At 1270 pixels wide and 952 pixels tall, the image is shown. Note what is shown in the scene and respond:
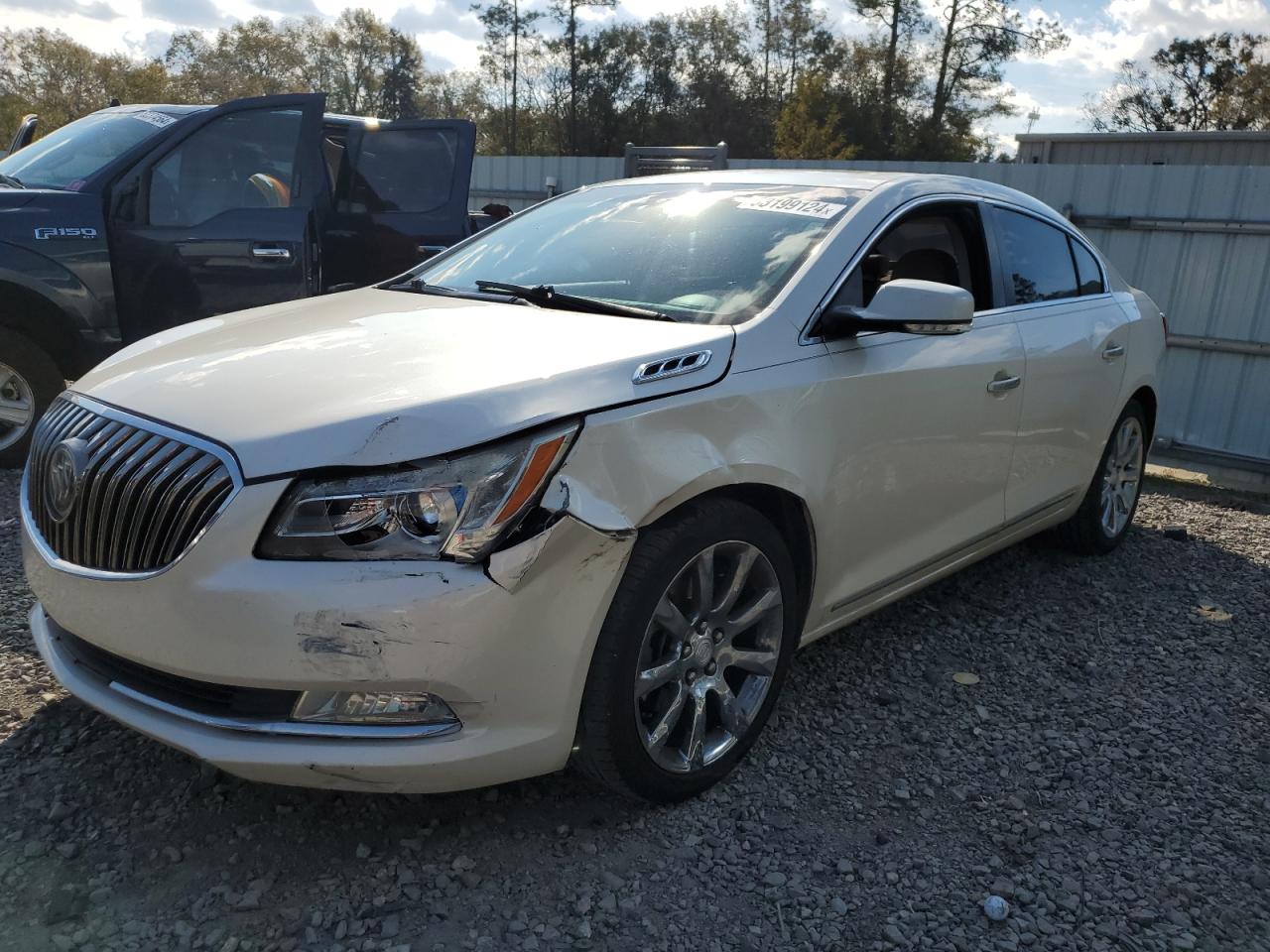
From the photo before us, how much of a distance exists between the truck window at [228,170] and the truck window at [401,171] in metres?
0.53

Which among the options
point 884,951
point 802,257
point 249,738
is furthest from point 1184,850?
point 249,738

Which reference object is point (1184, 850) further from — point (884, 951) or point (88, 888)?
point (88, 888)

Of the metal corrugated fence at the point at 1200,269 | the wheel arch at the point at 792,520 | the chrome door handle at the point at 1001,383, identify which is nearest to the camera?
the wheel arch at the point at 792,520

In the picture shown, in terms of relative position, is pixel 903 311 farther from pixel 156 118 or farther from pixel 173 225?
pixel 156 118

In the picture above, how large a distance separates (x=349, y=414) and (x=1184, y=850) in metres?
2.43

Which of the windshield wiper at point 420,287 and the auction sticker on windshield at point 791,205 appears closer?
the auction sticker on windshield at point 791,205

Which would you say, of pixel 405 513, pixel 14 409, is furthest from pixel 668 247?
pixel 14 409

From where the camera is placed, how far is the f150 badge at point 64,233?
528 cm

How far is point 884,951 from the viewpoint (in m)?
2.32

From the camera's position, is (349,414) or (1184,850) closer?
(349,414)

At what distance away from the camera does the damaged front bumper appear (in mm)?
2150

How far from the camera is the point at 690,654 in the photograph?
273 cm

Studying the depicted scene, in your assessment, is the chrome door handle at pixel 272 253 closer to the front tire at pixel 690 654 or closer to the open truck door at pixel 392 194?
the open truck door at pixel 392 194

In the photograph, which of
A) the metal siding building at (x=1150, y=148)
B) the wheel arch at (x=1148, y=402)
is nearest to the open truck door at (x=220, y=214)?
the wheel arch at (x=1148, y=402)
